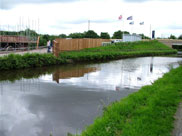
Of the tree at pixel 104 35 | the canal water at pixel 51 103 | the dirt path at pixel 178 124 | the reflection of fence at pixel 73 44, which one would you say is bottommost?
the canal water at pixel 51 103

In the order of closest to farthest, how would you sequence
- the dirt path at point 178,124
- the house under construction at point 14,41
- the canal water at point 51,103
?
the dirt path at point 178,124 < the canal water at point 51,103 < the house under construction at point 14,41

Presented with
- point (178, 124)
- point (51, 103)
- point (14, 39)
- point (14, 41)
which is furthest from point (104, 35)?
point (178, 124)

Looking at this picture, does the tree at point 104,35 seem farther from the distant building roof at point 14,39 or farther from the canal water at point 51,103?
the canal water at point 51,103

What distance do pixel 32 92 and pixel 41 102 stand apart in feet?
5.94

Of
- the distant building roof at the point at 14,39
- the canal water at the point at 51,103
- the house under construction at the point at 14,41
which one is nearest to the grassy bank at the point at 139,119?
the canal water at the point at 51,103

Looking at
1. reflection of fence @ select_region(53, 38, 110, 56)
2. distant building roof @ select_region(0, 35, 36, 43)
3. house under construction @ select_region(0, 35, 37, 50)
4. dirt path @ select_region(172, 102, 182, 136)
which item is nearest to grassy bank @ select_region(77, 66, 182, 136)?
dirt path @ select_region(172, 102, 182, 136)

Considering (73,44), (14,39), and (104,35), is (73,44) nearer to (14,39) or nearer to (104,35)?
(14,39)

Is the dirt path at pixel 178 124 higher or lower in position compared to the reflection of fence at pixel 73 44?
lower

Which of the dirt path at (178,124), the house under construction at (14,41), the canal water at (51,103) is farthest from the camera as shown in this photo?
the house under construction at (14,41)

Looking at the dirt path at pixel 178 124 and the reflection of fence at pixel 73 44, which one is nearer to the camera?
the dirt path at pixel 178 124

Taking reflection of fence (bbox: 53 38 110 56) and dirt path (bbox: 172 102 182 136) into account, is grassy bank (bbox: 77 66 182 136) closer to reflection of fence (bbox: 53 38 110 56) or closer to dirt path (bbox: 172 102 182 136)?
dirt path (bbox: 172 102 182 136)

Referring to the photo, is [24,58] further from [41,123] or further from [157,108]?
[157,108]

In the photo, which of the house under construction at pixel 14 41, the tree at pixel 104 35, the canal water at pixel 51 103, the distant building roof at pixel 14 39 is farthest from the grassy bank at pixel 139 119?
the tree at pixel 104 35

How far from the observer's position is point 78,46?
31.6 meters
